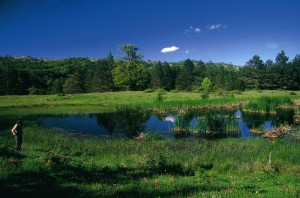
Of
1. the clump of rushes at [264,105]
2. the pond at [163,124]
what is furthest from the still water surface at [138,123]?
the clump of rushes at [264,105]

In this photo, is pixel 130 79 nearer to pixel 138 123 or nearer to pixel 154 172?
pixel 138 123

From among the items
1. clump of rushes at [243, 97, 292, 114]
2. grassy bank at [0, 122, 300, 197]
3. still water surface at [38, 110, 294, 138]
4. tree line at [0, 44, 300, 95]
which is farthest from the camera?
tree line at [0, 44, 300, 95]

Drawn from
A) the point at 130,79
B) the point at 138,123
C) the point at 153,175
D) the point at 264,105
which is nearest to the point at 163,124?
the point at 138,123

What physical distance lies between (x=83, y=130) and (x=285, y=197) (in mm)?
28254

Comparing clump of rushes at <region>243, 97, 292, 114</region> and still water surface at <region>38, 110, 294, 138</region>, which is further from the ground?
clump of rushes at <region>243, 97, 292, 114</region>

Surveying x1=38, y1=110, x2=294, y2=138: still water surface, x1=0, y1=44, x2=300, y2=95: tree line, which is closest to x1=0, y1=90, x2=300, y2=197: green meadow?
x1=38, y1=110, x2=294, y2=138: still water surface

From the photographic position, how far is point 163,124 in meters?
40.8

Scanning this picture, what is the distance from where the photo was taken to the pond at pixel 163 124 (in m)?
33.3

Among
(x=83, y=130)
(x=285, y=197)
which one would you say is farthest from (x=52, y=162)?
(x=83, y=130)

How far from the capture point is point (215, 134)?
32500mm

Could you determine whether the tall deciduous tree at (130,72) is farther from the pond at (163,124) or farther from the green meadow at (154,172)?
the green meadow at (154,172)

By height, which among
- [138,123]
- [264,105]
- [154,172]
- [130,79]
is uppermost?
[130,79]

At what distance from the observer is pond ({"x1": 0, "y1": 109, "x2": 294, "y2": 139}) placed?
33.3 metres

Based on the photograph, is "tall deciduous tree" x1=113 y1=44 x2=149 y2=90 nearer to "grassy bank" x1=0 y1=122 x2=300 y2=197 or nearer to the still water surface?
the still water surface
